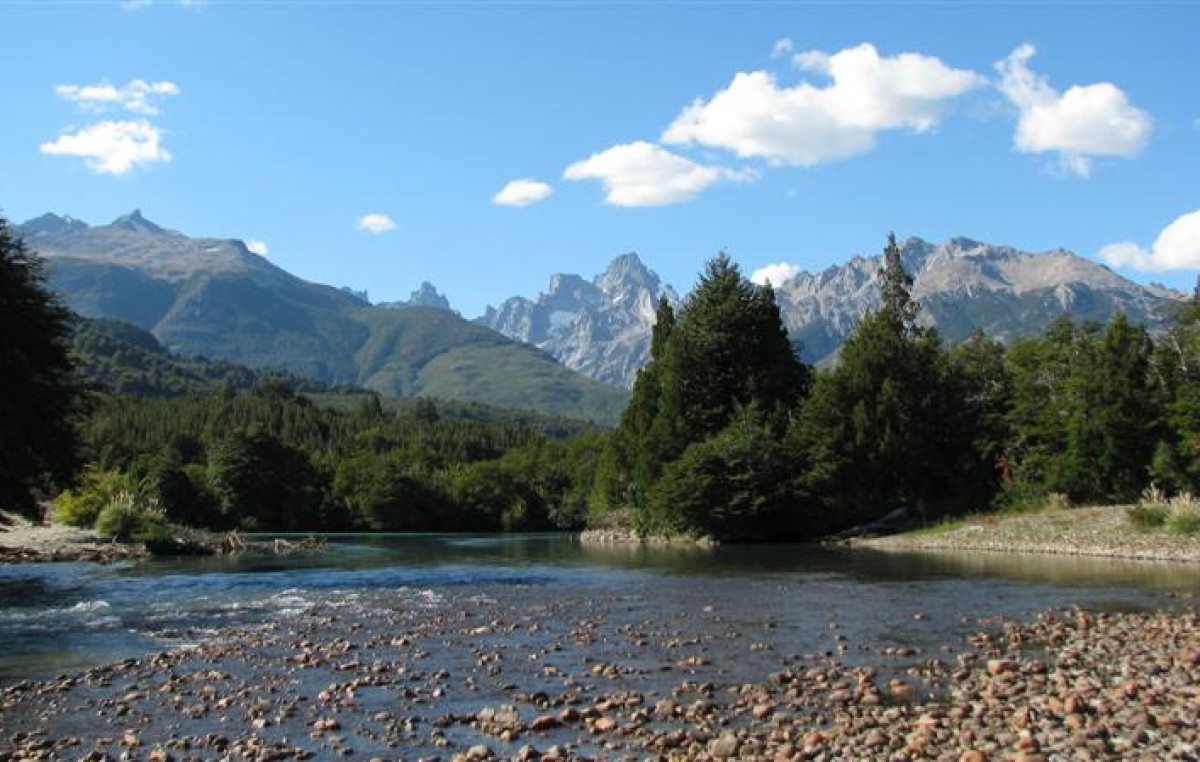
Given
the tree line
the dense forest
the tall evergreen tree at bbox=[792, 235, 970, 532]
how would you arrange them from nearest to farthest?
the dense forest
the tree line
the tall evergreen tree at bbox=[792, 235, 970, 532]

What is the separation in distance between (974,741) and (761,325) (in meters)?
67.0

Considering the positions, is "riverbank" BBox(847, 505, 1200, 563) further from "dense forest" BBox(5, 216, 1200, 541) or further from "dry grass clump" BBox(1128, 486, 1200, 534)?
"dense forest" BBox(5, 216, 1200, 541)

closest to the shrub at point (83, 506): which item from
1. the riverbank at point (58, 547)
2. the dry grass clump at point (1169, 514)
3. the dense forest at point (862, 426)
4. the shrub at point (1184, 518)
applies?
the dense forest at point (862, 426)

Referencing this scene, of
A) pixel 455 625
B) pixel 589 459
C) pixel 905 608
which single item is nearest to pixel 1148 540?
pixel 905 608

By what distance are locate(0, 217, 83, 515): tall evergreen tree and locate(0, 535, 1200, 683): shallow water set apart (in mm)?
4466

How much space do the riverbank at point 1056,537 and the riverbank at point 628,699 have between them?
895 inches

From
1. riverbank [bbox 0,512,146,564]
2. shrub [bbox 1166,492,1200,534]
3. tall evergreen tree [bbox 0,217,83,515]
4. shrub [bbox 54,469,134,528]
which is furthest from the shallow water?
shrub [bbox 54,469,134,528]

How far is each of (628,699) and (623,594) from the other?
61.3 ft

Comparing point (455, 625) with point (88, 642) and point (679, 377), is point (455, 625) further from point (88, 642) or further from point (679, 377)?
point (679, 377)

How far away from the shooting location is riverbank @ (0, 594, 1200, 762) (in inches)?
556

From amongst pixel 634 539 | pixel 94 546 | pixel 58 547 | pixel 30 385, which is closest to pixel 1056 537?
pixel 634 539

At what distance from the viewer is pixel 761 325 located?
79.7 m

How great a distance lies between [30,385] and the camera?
38.7 meters

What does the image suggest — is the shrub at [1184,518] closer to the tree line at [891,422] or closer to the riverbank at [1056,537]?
the riverbank at [1056,537]
